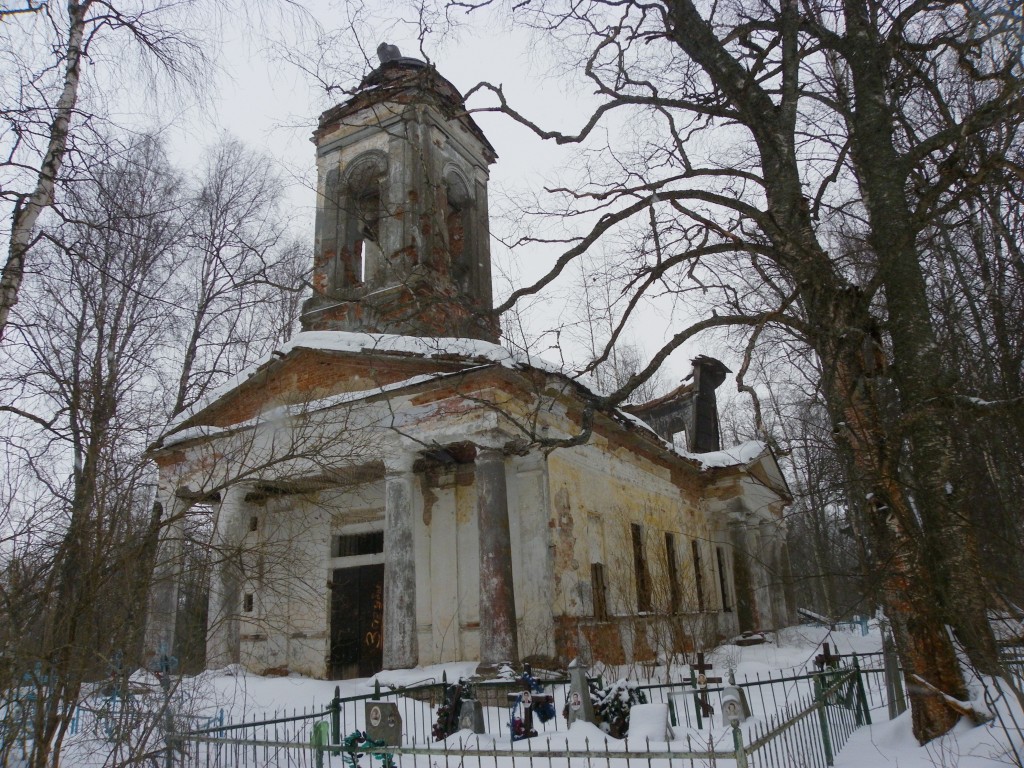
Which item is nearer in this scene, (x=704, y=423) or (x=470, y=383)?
(x=470, y=383)

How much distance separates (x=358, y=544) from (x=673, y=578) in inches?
280

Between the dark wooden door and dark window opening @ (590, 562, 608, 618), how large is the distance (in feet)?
12.5

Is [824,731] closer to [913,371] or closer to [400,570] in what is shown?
[913,371]

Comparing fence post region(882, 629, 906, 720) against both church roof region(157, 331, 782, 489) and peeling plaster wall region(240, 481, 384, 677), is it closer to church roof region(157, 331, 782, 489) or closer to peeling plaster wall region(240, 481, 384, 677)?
church roof region(157, 331, 782, 489)

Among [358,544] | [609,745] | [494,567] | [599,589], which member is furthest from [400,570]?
[609,745]

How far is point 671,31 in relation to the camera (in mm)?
7992

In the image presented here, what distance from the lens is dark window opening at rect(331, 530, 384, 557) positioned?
47.9 ft

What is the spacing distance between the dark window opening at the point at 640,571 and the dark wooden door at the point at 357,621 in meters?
5.12

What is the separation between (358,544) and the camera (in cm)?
1479

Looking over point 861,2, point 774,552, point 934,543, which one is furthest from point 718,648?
point 861,2

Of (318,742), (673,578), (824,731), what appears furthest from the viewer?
(673,578)

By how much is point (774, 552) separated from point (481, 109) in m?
18.0

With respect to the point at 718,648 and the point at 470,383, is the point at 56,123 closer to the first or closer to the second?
the point at 470,383

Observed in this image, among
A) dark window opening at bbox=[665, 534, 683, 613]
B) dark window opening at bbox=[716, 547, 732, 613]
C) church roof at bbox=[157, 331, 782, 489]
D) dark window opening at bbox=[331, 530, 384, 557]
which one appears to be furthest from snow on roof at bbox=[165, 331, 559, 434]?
Result: dark window opening at bbox=[716, 547, 732, 613]
